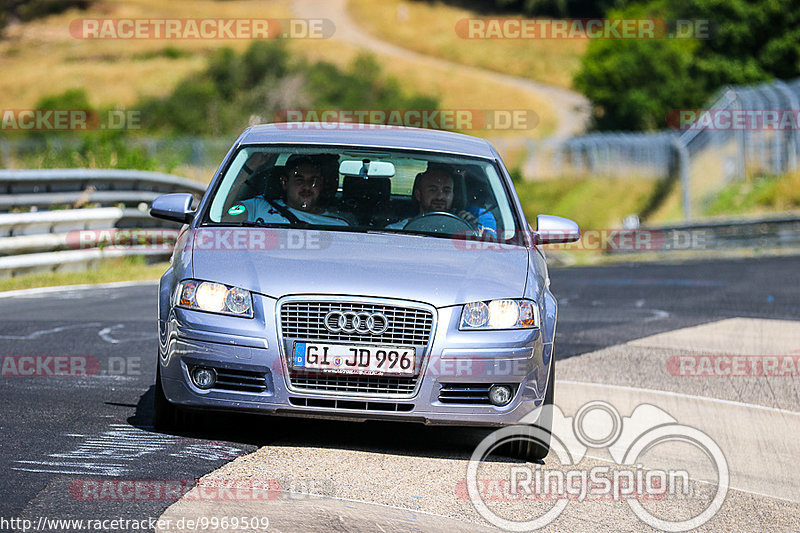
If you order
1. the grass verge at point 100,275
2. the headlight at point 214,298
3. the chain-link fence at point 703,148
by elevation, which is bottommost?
the grass verge at point 100,275

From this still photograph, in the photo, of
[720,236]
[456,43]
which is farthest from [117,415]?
[456,43]

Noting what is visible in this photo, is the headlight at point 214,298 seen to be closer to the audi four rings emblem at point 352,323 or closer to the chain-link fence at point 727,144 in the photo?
the audi four rings emblem at point 352,323

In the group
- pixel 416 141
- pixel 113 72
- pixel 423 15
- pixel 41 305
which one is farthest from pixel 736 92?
pixel 423 15

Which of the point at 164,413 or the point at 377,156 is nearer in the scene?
the point at 164,413

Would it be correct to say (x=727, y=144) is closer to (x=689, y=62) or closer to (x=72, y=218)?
(x=689, y=62)

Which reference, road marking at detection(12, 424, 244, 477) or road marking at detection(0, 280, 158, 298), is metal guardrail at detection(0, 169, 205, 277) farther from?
road marking at detection(12, 424, 244, 477)

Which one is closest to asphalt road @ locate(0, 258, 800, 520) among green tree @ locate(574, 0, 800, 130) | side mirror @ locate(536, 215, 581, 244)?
side mirror @ locate(536, 215, 581, 244)

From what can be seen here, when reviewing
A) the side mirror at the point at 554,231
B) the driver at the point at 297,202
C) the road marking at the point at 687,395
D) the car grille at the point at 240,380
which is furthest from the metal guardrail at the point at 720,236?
the car grille at the point at 240,380

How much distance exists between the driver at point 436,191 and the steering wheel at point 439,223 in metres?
0.09

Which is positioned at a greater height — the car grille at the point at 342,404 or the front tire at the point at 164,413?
the car grille at the point at 342,404

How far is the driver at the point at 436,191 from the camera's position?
753 centimetres

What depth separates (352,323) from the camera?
6.21 meters

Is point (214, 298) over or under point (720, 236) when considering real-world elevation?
over

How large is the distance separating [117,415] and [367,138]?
2.11 metres
